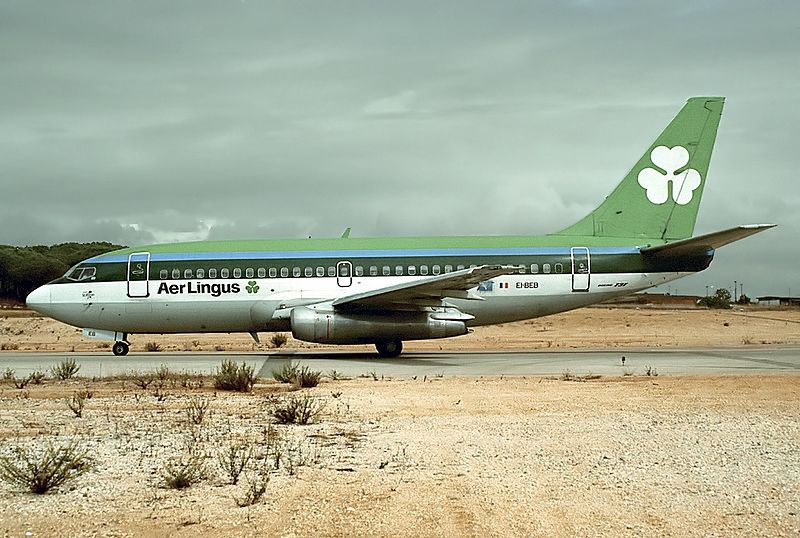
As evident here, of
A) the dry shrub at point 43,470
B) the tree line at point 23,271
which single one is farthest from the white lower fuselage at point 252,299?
the tree line at point 23,271

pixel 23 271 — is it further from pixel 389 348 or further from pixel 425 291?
pixel 425 291

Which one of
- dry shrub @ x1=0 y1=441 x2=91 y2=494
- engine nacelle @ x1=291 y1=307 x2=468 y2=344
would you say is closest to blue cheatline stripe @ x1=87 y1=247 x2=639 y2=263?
engine nacelle @ x1=291 y1=307 x2=468 y2=344

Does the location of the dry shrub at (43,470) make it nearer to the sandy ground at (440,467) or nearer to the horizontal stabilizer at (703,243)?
the sandy ground at (440,467)

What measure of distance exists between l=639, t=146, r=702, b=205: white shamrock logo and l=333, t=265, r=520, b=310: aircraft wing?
6.49m

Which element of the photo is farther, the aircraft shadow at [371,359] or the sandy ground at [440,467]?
the aircraft shadow at [371,359]

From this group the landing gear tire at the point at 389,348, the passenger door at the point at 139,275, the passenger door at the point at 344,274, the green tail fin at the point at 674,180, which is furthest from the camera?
the green tail fin at the point at 674,180

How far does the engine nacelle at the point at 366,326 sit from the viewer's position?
20781 mm

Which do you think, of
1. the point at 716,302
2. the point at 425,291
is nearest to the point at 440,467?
the point at 425,291

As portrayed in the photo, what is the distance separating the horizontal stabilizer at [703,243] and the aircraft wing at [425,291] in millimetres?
4868

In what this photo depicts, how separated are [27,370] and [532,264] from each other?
46.0 feet

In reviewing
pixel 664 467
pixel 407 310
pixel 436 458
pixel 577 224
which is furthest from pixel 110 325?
pixel 664 467

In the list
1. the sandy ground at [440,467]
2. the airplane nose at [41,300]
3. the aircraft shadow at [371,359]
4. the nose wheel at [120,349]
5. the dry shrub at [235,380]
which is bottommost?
the sandy ground at [440,467]

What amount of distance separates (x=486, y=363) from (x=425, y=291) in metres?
2.58

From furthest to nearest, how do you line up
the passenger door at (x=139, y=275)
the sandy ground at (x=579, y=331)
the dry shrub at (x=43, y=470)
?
the sandy ground at (x=579, y=331), the passenger door at (x=139, y=275), the dry shrub at (x=43, y=470)
